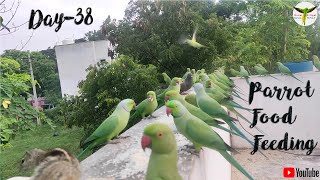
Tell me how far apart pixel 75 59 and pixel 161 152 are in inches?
451

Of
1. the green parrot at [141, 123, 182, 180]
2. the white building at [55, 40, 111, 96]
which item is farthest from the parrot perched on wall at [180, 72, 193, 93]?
the white building at [55, 40, 111, 96]

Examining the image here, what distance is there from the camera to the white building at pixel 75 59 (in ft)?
37.9

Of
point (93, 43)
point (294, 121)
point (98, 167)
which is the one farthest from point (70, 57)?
point (98, 167)

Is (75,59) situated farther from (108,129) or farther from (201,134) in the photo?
(201,134)

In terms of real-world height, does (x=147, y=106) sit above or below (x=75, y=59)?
below

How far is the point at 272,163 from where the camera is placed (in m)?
6.25

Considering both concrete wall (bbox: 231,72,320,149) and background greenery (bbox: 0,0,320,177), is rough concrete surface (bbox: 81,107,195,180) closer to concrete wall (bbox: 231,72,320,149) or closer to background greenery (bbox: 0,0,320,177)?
background greenery (bbox: 0,0,320,177)

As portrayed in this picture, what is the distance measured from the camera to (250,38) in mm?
9195

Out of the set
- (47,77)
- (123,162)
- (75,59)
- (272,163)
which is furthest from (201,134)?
(47,77)

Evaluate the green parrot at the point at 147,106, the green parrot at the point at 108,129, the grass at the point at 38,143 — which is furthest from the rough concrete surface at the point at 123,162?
the grass at the point at 38,143

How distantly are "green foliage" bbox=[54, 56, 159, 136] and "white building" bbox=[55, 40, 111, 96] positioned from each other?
13.5 feet

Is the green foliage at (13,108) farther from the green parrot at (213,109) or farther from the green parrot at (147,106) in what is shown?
the green parrot at (213,109)

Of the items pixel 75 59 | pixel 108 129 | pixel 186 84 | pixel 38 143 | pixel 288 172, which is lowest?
pixel 38 143

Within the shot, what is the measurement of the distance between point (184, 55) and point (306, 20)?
2964 millimetres
